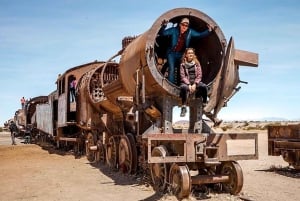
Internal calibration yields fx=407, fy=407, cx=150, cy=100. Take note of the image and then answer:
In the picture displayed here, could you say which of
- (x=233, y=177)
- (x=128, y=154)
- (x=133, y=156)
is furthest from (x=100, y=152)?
(x=233, y=177)

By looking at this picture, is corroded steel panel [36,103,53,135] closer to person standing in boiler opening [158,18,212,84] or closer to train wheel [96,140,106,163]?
train wheel [96,140,106,163]

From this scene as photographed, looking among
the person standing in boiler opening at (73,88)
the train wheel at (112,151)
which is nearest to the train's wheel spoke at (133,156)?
the train wheel at (112,151)

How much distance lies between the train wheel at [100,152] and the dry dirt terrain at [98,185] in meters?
0.40

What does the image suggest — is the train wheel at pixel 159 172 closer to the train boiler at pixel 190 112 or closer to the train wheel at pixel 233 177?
the train boiler at pixel 190 112

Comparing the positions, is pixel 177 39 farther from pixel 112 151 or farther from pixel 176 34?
pixel 112 151

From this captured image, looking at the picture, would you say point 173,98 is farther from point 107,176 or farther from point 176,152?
point 107,176

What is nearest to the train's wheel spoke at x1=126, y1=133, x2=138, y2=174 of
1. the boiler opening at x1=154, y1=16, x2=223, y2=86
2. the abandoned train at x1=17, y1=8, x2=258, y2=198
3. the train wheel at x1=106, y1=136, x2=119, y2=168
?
the abandoned train at x1=17, y1=8, x2=258, y2=198

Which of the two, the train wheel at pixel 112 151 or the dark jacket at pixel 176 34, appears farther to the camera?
the train wheel at pixel 112 151

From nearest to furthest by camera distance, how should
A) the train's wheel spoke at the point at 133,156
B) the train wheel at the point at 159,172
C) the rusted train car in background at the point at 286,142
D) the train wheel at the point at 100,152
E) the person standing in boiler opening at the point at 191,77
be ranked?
the train wheel at the point at 159,172, the person standing in boiler opening at the point at 191,77, the train's wheel spoke at the point at 133,156, the rusted train car in background at the point at 286,142, the train wheel at the point at 100,152

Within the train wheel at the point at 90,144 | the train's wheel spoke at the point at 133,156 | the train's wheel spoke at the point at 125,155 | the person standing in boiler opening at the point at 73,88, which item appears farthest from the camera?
the person standing in boiler opening at the point at 73,88

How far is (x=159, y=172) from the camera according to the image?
8.24 m

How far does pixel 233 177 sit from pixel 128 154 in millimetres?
3391

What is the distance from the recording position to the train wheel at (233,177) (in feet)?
25.4

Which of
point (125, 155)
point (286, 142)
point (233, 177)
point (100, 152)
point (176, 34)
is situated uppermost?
point (176, 34)
